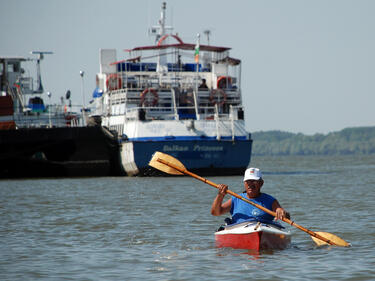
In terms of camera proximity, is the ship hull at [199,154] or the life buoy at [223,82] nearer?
the ship hull at [199,154]

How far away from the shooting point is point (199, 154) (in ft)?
125

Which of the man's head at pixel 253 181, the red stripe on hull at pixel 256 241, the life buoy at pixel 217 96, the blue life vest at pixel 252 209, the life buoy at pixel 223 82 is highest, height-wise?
the life buoy at pixel 223 82

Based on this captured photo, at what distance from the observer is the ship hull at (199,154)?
37.9 m

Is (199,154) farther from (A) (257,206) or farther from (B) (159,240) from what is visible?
(A) (257,206)

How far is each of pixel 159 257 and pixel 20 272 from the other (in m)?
2.48

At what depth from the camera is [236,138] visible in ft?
128

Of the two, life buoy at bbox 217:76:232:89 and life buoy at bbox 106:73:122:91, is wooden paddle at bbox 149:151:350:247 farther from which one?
life buoy at bbox 106:73:122:91

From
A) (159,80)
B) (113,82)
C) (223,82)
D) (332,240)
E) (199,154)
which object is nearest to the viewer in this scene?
(332,240)

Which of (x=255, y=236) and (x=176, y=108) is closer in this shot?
(x=255, y=236)

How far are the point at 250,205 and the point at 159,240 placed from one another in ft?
9.88

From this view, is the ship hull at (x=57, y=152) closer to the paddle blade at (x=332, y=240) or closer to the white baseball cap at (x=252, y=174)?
the paddle blade at (x=332, y=240)

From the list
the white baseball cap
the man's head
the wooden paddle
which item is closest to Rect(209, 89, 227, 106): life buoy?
the wooden paddle

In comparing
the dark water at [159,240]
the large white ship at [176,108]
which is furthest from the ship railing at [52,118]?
the dark water at [159,240]

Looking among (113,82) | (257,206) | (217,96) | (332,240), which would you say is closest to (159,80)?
(217,96)
